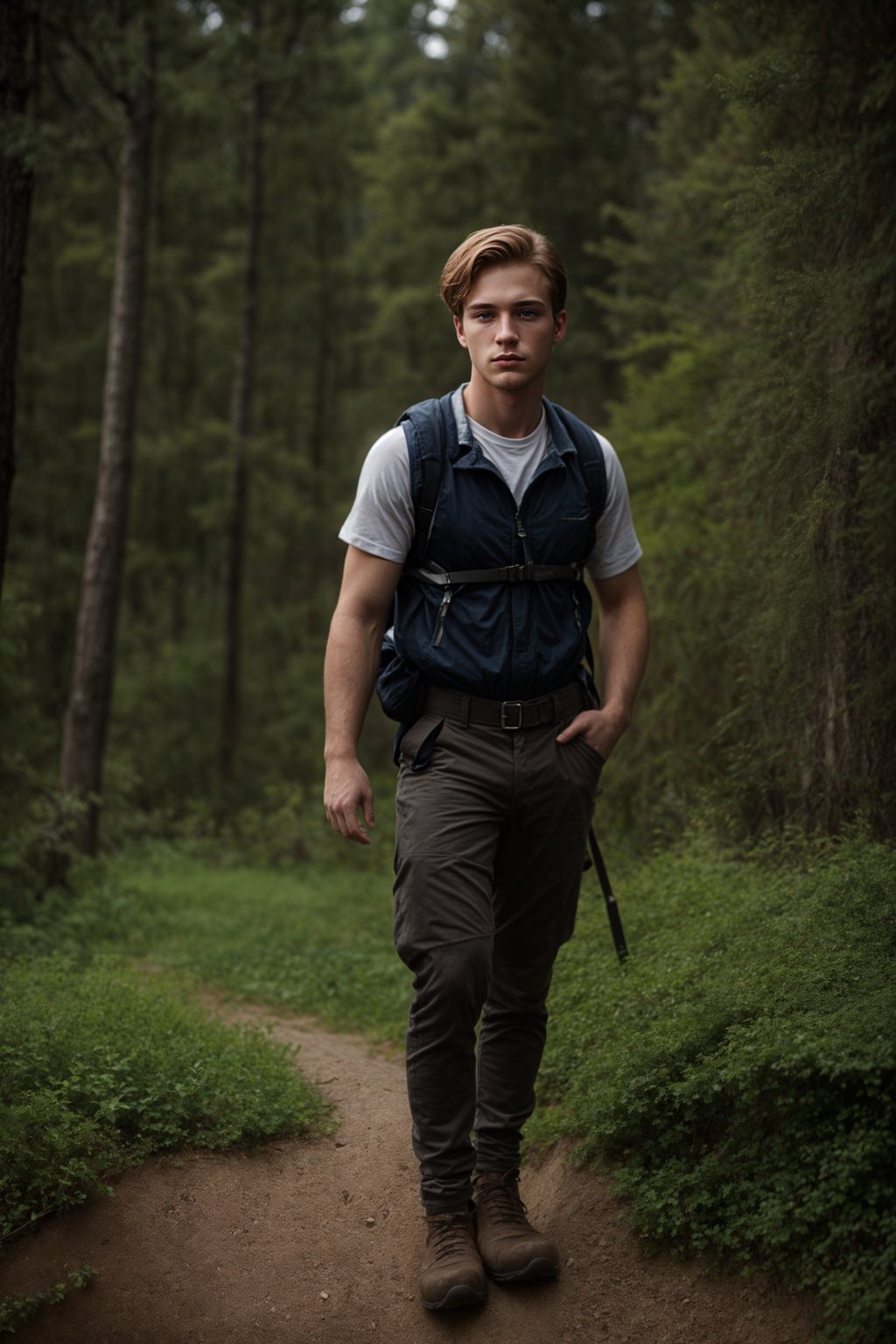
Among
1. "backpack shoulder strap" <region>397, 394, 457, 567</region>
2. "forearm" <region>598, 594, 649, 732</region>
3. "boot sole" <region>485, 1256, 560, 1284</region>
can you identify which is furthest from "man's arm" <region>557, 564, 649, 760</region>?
"boot sole" <region>485, 1256, 560, 1284</region>

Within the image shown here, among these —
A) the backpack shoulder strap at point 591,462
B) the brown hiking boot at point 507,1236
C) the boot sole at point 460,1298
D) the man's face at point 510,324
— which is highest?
the man's face at point 510,324

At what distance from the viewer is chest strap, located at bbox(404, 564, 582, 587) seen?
3484 mm

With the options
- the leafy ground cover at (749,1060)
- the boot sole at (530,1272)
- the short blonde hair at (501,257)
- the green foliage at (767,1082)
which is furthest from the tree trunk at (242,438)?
the boot sole at (530,1272)

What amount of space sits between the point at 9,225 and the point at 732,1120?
5.73 metres

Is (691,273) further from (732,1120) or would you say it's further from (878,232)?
(732,1120)

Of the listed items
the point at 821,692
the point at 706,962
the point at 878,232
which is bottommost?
the point at 706,962

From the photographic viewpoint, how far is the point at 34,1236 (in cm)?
364

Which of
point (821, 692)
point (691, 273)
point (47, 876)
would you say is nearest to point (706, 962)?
point (821, 692)

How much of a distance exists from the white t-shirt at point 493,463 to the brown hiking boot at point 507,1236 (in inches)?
75.5

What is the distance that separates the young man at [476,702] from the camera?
133 inches

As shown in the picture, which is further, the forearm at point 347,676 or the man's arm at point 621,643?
the man's arm at point 621,643

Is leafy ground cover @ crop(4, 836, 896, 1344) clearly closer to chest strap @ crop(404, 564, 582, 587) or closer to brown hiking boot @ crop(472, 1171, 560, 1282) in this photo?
brown hiking boot @ crop(472, 1171, 560, 1282)

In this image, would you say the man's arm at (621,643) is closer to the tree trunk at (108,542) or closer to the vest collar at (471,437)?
the vest collar at (471,437)

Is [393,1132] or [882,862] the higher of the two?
[882,862]
